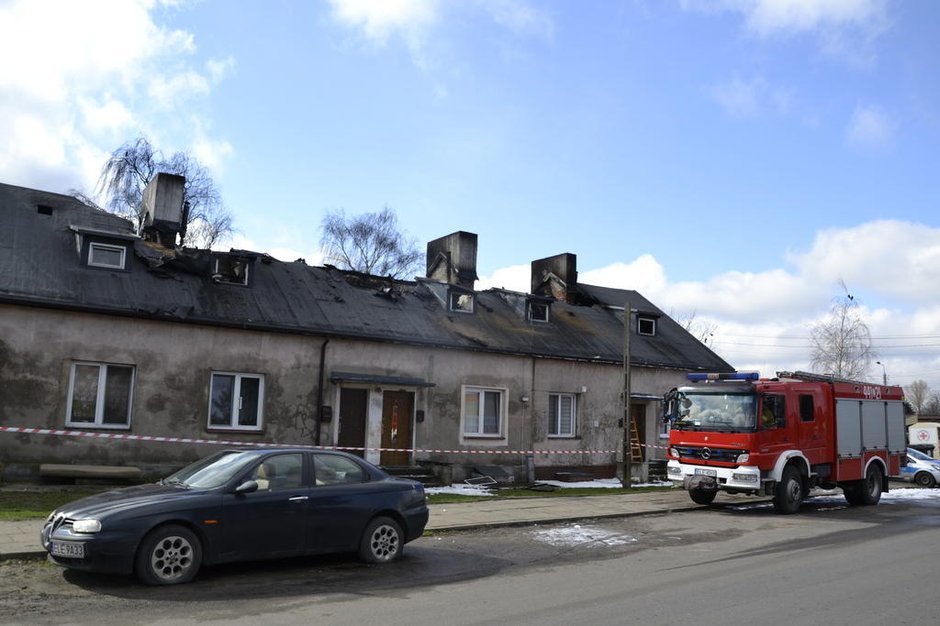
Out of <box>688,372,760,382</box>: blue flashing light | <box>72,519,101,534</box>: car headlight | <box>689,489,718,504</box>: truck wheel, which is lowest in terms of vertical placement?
<box>689,489,718,504</box>: truck wheel

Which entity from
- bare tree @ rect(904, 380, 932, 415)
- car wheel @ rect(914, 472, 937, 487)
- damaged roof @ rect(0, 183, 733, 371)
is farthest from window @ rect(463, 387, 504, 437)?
bare tree @ rect(904, 380, 932, 415)

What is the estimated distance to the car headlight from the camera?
746 centimetres

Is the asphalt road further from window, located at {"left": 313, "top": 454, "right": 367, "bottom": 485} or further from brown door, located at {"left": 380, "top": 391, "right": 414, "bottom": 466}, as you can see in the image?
brown door, located at {"left": 380, "top": 391, "right": 414, "bottom": 466}

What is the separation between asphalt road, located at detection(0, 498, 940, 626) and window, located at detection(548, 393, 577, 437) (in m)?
10.4

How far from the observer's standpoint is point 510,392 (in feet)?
71.4

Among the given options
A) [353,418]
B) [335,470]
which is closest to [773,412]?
[353,418]

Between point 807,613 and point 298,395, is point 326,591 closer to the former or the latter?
point 807,613

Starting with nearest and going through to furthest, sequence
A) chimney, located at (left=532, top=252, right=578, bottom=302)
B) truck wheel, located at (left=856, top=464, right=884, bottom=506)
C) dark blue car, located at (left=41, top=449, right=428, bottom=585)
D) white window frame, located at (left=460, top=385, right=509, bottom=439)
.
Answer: dark blue car, located at (left=41, top=449, right=428, bottom=585) → truck wheel, located at (left=856, top=464, right=884, bottom=506) → white window frame, located at (left=460, top=385, right=509, bottom=439) → chimney, located at (left=532, top=252, right=578, bottom=302)

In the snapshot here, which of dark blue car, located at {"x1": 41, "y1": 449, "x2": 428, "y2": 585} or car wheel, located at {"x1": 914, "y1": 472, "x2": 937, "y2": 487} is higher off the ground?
dark blue car, located at {"x1": 41, "y1": 449, "x2": 428, "y2": 585}

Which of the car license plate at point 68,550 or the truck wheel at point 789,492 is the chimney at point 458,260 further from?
the car license plate at point 68,550

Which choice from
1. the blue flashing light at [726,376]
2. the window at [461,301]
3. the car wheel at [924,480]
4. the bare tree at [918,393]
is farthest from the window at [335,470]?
the bare tree at [918,393]

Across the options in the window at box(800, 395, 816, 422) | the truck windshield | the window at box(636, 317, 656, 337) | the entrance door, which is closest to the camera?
the truck windshield

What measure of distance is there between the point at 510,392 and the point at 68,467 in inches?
447

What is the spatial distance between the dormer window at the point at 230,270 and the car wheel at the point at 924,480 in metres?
22.8
